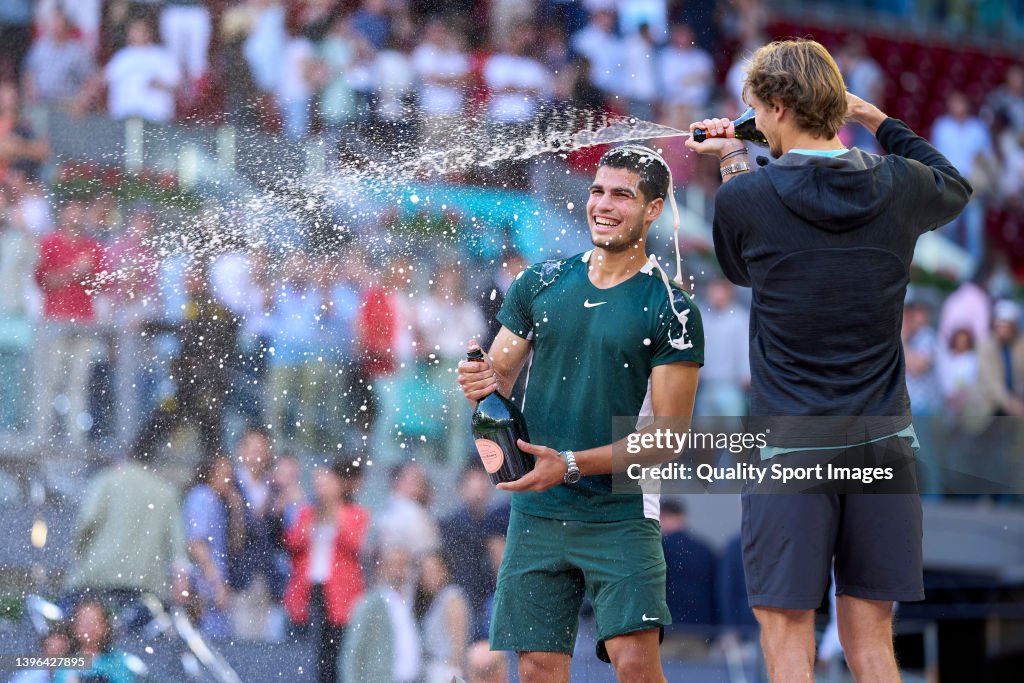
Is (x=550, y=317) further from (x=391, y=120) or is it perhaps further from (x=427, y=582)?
(x=391, y=120)

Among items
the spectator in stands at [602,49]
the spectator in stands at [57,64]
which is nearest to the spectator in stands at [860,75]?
the spectator in stands at [602,49]

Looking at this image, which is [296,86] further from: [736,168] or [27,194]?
[736,168]

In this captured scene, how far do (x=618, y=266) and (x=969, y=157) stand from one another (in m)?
7.40

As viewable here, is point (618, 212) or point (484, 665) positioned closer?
point (618, 212)

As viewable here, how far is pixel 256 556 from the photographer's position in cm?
548

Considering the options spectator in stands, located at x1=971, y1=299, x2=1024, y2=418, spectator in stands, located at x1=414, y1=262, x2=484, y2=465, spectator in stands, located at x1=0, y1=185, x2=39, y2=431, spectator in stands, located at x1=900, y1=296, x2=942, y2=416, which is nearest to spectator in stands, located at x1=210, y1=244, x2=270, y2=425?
spectator in stands, located at x1=414, y1=262, x2=484, y2=465

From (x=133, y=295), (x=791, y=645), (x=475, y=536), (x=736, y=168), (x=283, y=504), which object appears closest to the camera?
(x=791, y=645)

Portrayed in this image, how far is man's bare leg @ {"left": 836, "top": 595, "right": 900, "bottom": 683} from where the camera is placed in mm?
3166

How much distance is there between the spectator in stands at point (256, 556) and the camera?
5.19m

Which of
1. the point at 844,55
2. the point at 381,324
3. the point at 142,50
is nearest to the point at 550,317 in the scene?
the point at 381,324

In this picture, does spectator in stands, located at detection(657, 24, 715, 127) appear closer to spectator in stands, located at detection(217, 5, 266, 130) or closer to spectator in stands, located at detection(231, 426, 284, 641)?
spectator in stands, located at detection(217, 5, 266, 130)

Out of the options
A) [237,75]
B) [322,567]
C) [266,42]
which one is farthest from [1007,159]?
[322,567]

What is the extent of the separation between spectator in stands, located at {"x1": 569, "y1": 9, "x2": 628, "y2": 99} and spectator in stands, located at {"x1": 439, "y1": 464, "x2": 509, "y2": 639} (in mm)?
2269

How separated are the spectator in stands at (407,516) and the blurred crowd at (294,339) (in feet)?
0.04
